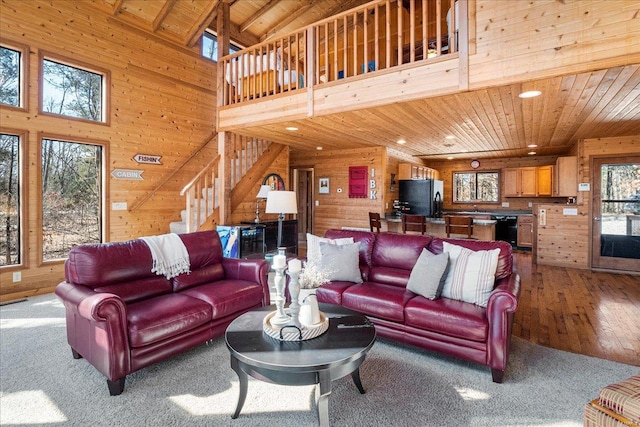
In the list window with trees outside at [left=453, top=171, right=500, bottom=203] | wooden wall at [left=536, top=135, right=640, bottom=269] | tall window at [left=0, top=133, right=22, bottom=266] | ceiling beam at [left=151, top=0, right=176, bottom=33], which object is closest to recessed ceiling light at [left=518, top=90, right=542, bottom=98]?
wooden wall at [left=536, top=135, right=640, bottom=269]

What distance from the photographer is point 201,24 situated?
6027mm

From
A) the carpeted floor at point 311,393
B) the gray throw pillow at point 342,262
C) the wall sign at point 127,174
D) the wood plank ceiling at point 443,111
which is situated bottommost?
the carpeted floor at point 311,393

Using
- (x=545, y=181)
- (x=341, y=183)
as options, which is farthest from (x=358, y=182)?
(x=545, y=181)

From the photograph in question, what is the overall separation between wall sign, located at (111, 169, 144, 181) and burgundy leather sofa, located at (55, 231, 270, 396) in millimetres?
2811

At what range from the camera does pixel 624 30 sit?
2629 mm

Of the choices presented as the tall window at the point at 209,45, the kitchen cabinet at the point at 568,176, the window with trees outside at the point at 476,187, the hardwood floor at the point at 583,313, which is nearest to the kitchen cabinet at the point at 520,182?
the window with trees outside at the point at 476,187

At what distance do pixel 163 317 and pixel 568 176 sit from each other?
7.30 m

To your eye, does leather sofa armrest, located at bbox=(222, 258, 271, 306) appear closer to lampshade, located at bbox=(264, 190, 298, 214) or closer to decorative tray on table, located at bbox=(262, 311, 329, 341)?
lampshade, located at bbox=(264, 190, 298, 214)

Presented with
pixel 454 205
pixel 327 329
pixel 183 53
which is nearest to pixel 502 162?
pixel 454 205

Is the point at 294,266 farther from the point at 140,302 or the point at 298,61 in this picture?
the point at 298,61

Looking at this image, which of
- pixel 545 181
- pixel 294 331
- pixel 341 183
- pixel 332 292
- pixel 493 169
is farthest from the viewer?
pixel 493 169

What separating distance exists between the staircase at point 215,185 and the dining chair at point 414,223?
9.27 ft

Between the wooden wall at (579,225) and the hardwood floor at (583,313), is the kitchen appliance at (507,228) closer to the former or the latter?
the wooden wall at (579,225)

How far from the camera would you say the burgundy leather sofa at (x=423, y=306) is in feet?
7.72
